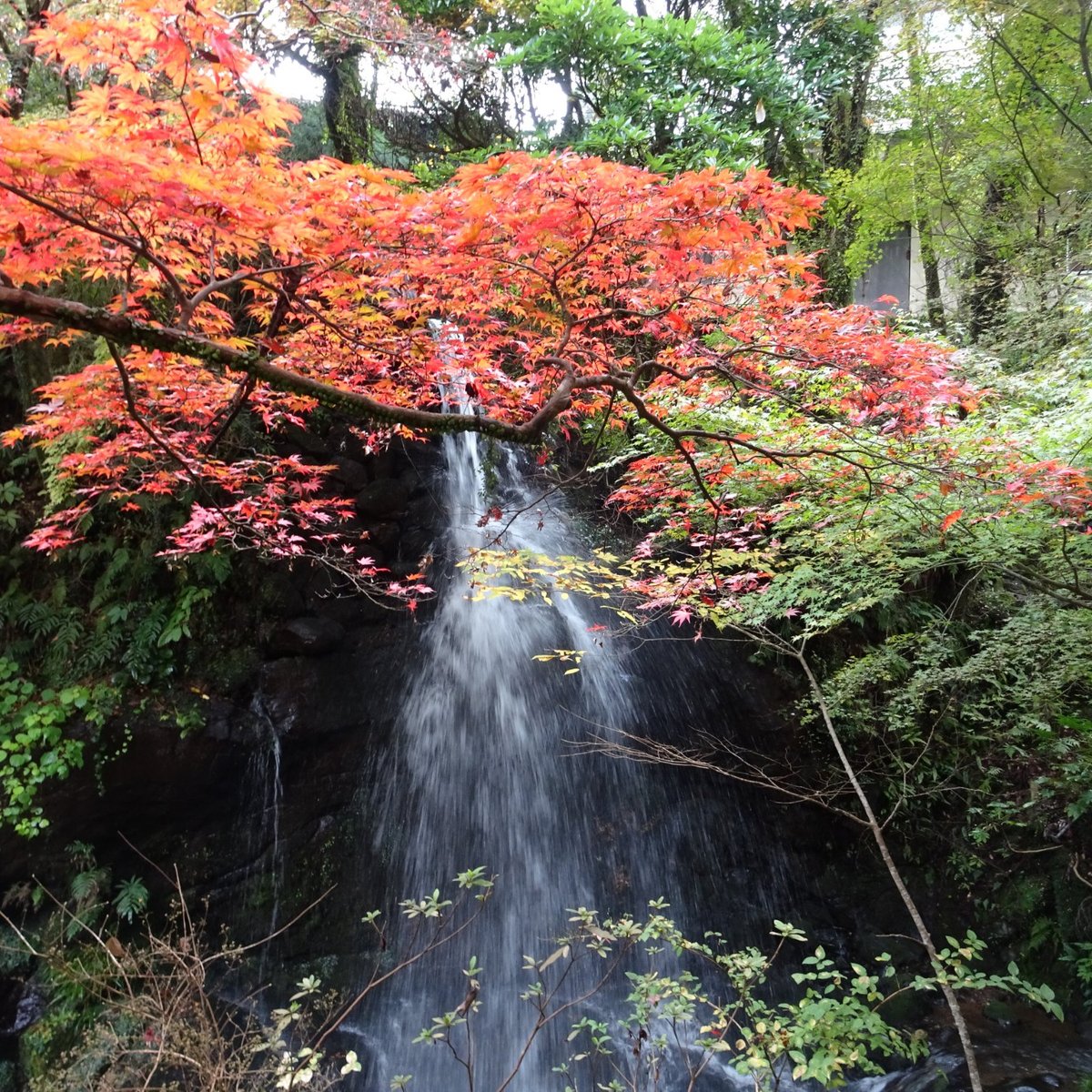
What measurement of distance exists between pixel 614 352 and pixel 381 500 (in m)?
3.21

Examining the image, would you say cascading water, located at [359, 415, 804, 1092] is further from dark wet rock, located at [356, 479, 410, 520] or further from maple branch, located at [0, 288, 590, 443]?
maple branch, located at [0, 288, 590, 443]

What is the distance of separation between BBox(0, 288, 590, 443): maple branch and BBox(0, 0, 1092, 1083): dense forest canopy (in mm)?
17

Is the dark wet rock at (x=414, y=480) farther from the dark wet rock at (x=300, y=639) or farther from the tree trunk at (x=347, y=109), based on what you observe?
the tree trunk at (x=347, y=109)

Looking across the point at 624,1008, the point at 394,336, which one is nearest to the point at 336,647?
the point at 394,336

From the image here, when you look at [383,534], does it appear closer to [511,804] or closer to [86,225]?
[511,804]

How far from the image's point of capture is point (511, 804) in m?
6.50

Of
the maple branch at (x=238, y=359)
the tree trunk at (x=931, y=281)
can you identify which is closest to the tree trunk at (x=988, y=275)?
the tree trunk at (x=931, y=281)

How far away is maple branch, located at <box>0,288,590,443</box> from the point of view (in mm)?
2225

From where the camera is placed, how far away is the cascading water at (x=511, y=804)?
18.0ft

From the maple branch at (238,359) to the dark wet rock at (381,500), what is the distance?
4.97 metres

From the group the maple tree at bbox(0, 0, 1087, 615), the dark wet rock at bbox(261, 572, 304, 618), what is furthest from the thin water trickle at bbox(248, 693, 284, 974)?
the maple tree at bbox(0, 0, 1087, 615)

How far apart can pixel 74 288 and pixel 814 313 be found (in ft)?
20.9

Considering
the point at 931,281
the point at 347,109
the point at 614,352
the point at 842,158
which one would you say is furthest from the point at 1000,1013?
the point at 347,109

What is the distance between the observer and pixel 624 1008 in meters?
5.43
